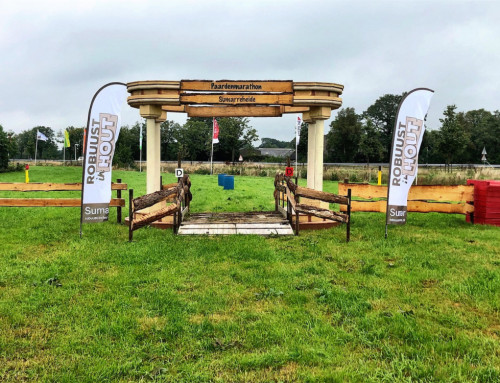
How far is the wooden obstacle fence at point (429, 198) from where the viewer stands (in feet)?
33.7

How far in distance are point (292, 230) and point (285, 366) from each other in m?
5.83

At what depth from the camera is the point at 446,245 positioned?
26.1 feet

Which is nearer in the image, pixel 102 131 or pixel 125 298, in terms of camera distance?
pixel 125 298

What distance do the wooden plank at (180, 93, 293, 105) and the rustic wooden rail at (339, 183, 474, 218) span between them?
305 centimetres

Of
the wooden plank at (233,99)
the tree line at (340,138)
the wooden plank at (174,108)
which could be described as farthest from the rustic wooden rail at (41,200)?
the tree line at (340,138)

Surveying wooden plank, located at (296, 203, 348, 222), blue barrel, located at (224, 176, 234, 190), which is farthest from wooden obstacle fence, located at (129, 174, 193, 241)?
blue barrel, located at (224, 176, 234, 190)

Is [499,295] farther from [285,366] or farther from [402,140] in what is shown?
[402,140]

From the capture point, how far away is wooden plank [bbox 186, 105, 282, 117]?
10.1 meters

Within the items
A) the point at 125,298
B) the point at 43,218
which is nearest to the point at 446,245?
the point at 125,298

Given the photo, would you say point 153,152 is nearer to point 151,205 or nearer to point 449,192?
point 151,205

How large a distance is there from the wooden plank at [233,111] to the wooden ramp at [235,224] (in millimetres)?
2842

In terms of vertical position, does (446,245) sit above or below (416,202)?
below

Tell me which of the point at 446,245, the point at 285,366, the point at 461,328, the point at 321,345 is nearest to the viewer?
the point at 285,366

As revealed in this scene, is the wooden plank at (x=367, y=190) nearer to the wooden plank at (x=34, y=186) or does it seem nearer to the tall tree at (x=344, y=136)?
the wooden plank at (x=34, y=186)
